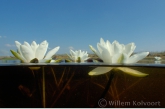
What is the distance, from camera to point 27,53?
2.78 feet

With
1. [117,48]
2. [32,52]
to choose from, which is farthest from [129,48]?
[32,52]

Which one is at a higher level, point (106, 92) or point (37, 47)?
point (37, 47)

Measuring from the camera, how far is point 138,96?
93 cm

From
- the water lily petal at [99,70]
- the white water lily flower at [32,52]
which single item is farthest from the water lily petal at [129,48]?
the white water lily flower at [32,52]

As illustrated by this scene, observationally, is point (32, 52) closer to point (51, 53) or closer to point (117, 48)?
point (51, 53)

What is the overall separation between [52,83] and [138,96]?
43 cm

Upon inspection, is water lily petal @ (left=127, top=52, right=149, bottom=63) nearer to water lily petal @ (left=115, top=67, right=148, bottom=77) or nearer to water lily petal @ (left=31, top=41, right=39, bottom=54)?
water lily petal @ (left=115, top=67, right=148, bottom=77)

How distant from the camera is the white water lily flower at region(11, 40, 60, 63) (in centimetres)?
84

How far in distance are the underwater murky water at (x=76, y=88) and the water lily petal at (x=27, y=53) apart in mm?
57

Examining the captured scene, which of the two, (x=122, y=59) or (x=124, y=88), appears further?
(x=124, y=88)

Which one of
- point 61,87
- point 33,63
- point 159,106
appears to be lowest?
point 159,106

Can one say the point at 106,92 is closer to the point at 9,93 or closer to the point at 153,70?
the point at 153,70

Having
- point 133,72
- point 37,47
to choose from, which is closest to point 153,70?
point 133,72

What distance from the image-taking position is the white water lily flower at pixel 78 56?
117cm
